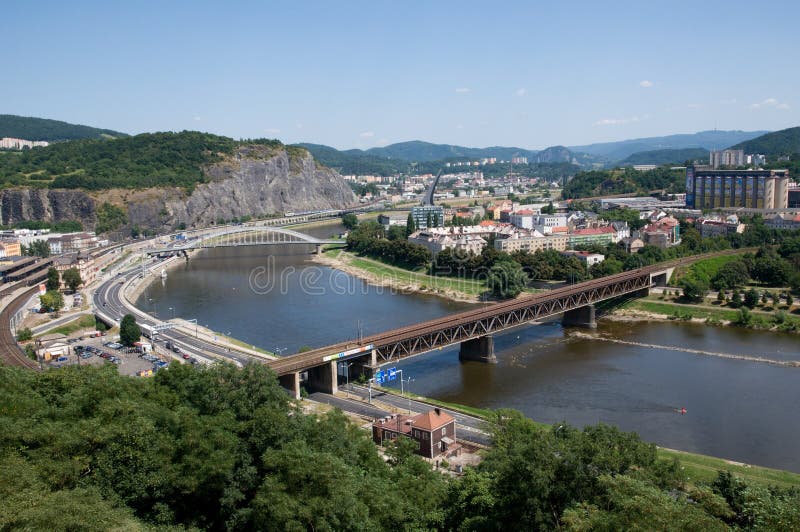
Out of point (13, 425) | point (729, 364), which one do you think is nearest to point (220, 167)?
point (729, 364)

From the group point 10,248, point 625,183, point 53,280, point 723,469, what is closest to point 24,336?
point 53,280

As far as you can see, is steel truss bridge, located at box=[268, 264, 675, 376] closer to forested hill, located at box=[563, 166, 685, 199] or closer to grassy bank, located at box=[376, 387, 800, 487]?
grassy bank, located at box=[376, 387, 800, 487]

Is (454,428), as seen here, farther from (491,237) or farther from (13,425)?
(491,237)

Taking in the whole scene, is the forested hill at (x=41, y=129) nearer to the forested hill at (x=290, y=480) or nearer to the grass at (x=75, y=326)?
the grass at (x=75, y=326)

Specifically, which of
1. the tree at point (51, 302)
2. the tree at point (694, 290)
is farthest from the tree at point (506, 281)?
the tree at point (51, 302)

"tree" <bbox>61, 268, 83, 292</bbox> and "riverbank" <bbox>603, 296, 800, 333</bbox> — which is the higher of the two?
"tree" <bbox>61, 268, 83, 292</bbox>

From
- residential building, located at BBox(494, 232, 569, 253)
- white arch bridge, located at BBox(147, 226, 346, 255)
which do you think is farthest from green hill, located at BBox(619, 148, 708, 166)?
residential building, located at BBox(494, 232, 569, 253)

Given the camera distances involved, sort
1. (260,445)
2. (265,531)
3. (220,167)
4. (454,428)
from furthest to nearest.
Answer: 1. (220,167)
2. (454,428)
3. (260,445)
4. (265,531)

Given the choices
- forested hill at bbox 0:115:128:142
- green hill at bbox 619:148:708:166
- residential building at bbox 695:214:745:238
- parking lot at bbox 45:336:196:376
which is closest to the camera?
parking lot at bbox 45:336:196:376
